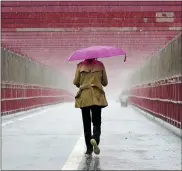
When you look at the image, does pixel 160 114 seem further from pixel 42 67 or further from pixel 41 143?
pixel 42 67

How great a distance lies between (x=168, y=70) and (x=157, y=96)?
346 cm

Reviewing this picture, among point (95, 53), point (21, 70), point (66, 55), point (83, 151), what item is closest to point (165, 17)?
point (21, 70)

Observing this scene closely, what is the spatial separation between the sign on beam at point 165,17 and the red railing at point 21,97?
6.59m

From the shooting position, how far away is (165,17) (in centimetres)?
2289

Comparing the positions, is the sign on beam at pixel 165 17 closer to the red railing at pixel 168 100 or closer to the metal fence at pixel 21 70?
the red railing at pixel 168 100

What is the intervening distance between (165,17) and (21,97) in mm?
7732

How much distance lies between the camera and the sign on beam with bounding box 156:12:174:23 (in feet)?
74.5

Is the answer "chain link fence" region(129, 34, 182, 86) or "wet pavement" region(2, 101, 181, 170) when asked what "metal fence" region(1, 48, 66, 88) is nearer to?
"chain link fence" region(129, 34, 182, 86)

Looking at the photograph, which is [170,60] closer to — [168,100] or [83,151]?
[168,100]

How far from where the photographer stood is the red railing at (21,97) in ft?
72.0

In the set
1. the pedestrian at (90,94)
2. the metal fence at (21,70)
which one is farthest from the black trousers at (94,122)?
the metal fence at (21,70)

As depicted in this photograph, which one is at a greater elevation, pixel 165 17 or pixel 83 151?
pixel 165 17

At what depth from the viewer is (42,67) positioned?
36.7 m

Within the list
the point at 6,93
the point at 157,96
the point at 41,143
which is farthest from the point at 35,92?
the point at 41,143
